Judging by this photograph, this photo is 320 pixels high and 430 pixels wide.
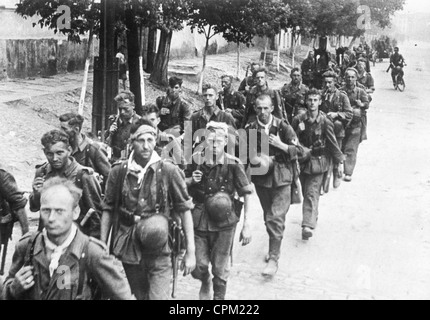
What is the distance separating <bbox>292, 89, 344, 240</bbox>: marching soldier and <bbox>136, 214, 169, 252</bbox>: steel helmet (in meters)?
3.59

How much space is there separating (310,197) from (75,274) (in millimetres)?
5054

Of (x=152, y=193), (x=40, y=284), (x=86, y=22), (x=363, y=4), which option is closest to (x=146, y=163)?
(x=152, y=193)

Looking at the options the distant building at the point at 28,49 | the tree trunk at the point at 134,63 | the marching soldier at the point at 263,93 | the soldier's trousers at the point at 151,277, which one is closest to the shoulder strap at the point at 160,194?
the soldier's trousers at the point at 151,277

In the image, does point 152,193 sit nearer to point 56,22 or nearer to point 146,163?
point 146,163

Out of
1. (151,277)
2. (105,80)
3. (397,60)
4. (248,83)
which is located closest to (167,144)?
(151,277)

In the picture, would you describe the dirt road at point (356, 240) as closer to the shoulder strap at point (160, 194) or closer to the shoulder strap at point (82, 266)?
the shoulder strap at point (160, 194)

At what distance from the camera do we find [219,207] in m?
5.66

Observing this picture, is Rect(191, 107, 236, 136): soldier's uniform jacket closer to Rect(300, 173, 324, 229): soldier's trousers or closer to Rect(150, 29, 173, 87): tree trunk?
Rect(300, 173, 324, 229): soldier's trousers

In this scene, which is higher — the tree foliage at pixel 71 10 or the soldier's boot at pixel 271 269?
the tree foliage at pixel 71 10

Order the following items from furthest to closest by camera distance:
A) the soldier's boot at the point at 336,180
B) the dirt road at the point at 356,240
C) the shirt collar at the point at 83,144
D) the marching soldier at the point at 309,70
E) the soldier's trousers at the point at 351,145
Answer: the marching soldier at the point at 309,70 → the soldier's trousers at the point at 351,145 → the soldier's boot at the point at 336,180 → the dirt road at the point at 356,240 → the shirt collar at the point at 83,144

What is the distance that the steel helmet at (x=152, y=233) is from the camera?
482 cm

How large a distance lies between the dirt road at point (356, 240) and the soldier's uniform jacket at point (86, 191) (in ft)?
4.48

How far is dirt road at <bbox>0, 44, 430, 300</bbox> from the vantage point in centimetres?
657

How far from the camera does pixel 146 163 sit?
16.4 ft
